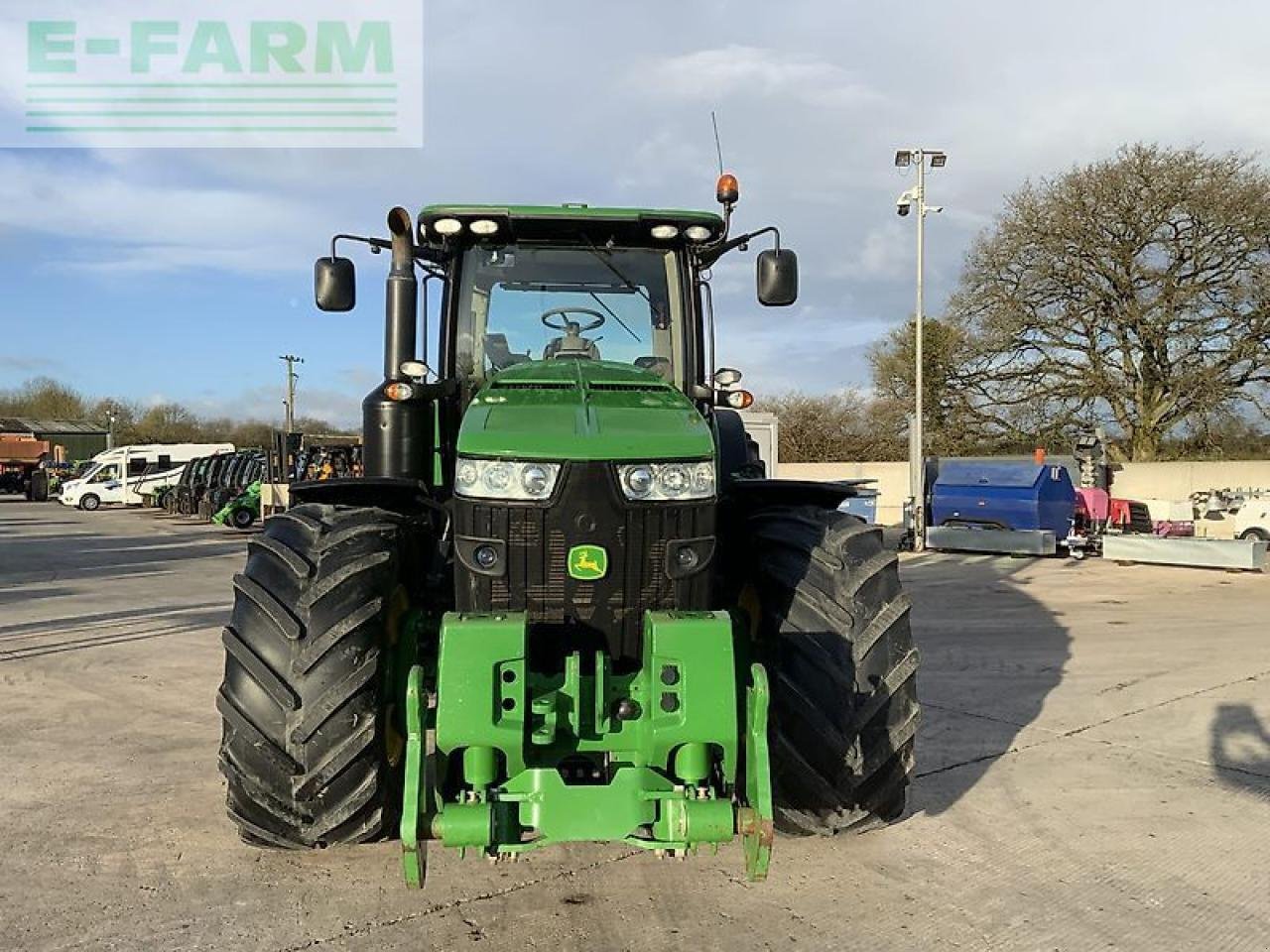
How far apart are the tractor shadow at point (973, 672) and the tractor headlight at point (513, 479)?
2.55m

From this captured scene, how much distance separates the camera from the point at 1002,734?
6.10 m

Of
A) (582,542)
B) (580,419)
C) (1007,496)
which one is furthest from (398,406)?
(1007,496)

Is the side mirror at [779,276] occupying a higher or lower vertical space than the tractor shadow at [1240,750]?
higher

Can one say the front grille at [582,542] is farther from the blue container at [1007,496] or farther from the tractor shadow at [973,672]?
the blue container at [1007,496]

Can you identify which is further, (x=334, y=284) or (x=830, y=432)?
(x=830, y=432)

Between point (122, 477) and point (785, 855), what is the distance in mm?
39668

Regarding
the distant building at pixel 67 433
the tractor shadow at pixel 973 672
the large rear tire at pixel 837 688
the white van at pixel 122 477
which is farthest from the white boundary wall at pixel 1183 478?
the distant building at pixel 67 433

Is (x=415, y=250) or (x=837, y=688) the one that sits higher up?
(x=415, y=250)

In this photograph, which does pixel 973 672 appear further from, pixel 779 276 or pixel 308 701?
pixel 308 701

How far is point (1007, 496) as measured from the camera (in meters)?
19.0

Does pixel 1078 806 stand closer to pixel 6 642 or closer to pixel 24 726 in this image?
pixel 24 726

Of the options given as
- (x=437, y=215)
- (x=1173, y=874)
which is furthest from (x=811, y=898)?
(x=437, y=215)

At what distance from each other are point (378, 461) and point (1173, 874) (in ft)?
12.4

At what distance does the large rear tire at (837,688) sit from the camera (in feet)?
12.3
